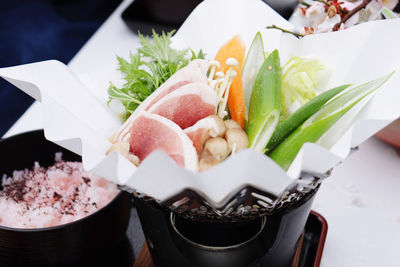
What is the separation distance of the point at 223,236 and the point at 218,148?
0.12 metres

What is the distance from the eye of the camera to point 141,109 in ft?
2.12

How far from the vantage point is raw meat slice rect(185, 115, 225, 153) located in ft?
1.89

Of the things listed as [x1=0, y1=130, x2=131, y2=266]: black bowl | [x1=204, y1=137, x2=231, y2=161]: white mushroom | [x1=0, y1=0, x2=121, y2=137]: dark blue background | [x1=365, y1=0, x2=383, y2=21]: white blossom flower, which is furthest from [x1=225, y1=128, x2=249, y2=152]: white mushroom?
[x1=0, y1=0, x2=121, y2=137]: dark blue background

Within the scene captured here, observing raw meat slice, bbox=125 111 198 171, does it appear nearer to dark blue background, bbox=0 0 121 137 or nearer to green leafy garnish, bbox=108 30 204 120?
green leafy garnish, bbox=108 30 204 120

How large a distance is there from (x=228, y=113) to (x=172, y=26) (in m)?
0.80

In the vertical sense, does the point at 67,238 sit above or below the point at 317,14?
below

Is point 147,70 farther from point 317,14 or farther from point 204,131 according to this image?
point 317,14

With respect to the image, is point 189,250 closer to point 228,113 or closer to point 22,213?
point 228,113

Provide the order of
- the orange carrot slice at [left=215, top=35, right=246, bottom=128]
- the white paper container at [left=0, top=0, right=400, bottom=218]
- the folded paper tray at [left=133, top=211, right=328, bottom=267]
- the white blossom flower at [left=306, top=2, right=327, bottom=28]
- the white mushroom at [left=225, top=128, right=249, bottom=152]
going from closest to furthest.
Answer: the white paper container at [left=0, top=0, right=400, bottom=218] < the white mushroom at [left=225, top=128, right=249, bottom=152] < the orange carrot slice at [left=215, top=35, right=246, bottom=128] < the folded paper tray at [left=133, top=211, right=328, bottom=267] < the white blossom flower at [left=306, top=2, right=327, bottom=28]

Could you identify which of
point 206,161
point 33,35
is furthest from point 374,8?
point 33,35

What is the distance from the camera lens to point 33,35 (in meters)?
2.06

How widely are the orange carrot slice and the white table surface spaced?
20 cm

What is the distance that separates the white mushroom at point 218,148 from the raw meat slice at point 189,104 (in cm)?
9

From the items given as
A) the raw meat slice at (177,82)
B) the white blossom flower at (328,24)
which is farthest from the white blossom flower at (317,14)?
the raw meat slice at (177,82)
